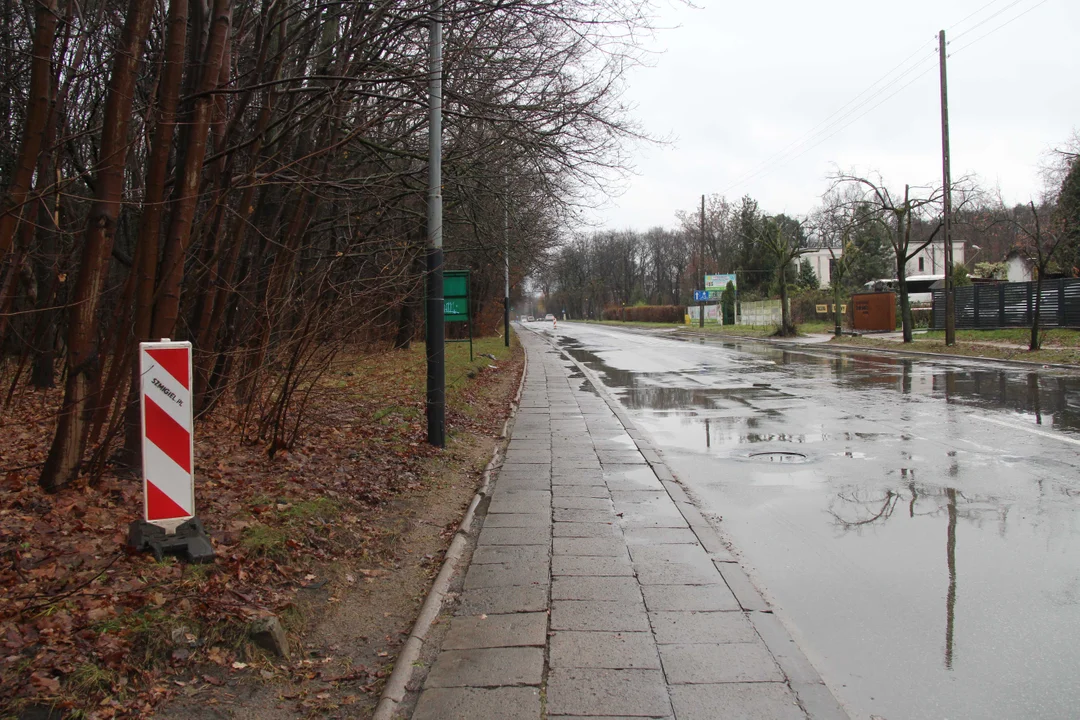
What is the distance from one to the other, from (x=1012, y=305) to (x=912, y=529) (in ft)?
97.7

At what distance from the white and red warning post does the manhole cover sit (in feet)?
21.9

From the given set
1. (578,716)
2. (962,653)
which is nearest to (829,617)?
(962,653)

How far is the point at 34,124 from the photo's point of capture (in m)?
5.08

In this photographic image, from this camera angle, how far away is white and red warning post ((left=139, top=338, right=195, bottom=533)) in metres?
4.61

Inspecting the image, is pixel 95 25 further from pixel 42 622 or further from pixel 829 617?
pixel 829 617

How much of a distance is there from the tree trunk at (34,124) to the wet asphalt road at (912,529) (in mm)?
5105

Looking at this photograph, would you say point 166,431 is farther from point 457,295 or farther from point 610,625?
point 457,295

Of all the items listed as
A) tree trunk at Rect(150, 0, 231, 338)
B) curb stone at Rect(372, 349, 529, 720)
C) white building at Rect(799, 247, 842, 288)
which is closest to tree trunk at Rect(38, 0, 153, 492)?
tree trunk at Rect(150, 0, 231, 338)

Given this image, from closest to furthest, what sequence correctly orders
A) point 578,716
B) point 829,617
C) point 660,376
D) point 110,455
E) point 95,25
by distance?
point 578,716, point 829,617, point 110,455, point 95,25, point 660,376

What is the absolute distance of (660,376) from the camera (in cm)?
2170

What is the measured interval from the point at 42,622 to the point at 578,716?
246 centimetres

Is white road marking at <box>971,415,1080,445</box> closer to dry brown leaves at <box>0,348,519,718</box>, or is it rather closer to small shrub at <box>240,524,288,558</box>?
dry brown leaves at <box>0,348,519,718</box>

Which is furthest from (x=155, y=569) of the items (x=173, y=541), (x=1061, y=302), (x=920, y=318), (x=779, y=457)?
(x=920, y=318)

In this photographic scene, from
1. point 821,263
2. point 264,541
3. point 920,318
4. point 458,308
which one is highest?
point 821,263
